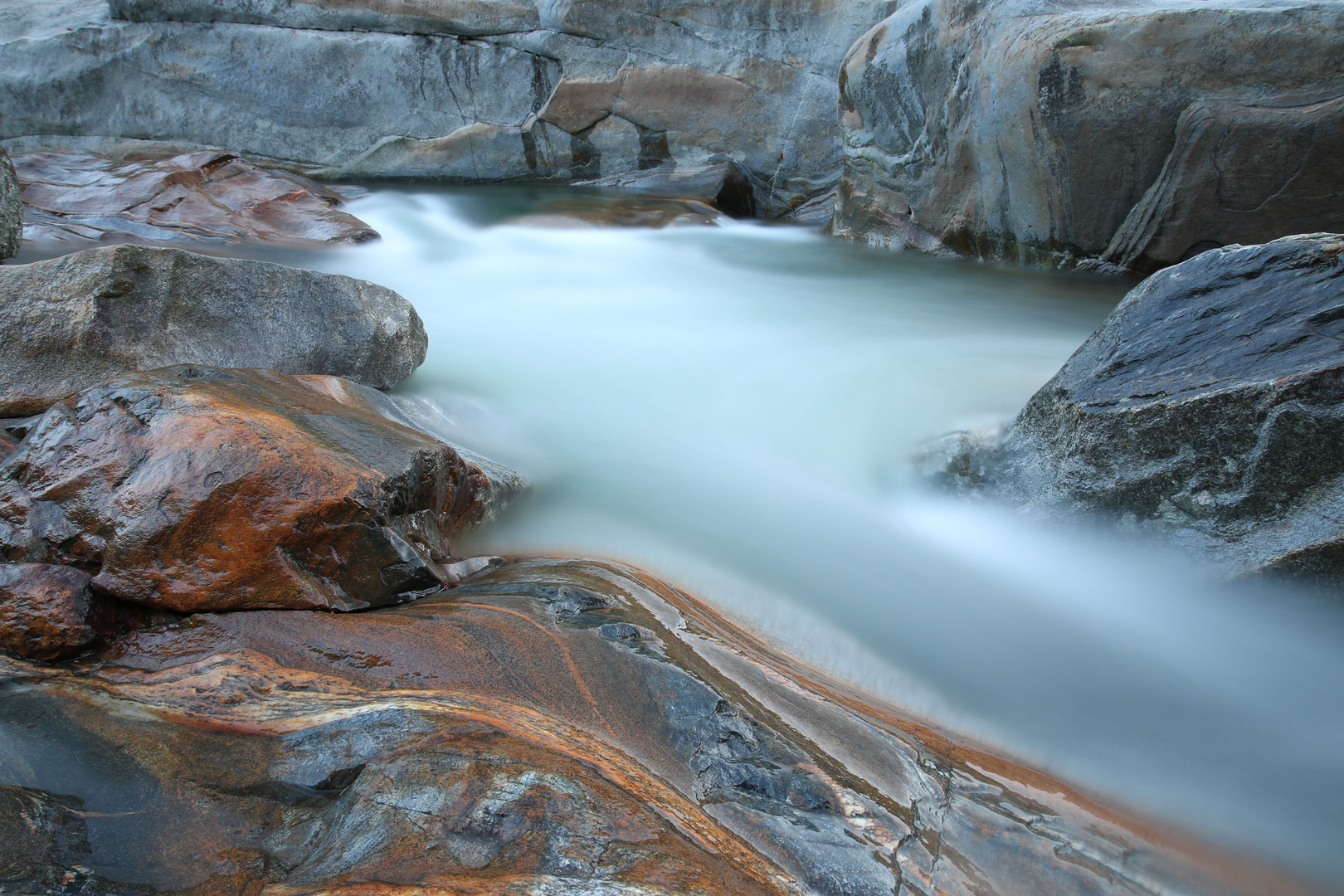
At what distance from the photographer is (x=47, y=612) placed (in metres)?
1.70

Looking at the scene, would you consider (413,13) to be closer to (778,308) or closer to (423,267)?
(423,267)

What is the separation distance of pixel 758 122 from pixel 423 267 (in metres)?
6.25

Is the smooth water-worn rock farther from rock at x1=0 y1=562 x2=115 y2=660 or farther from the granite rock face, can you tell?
the granite rock face

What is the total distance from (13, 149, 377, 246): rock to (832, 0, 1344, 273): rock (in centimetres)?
558

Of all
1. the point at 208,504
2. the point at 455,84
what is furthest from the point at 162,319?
the point at 455,84

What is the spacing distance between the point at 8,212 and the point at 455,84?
8259 mm

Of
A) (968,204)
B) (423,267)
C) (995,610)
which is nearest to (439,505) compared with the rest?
(995,610)

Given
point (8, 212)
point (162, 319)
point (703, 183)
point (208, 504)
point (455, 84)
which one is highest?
point (455, 84)

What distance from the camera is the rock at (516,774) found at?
1278mm

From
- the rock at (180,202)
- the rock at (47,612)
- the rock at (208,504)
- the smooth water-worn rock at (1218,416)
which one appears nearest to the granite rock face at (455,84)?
the rock at (180,202)

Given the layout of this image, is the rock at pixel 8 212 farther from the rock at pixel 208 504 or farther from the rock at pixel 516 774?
the rock at pixel 516 774

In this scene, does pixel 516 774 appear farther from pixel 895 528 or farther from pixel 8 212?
pixel 8 212

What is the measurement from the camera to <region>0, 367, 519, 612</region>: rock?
1.88 m

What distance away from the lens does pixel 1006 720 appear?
225 cm
